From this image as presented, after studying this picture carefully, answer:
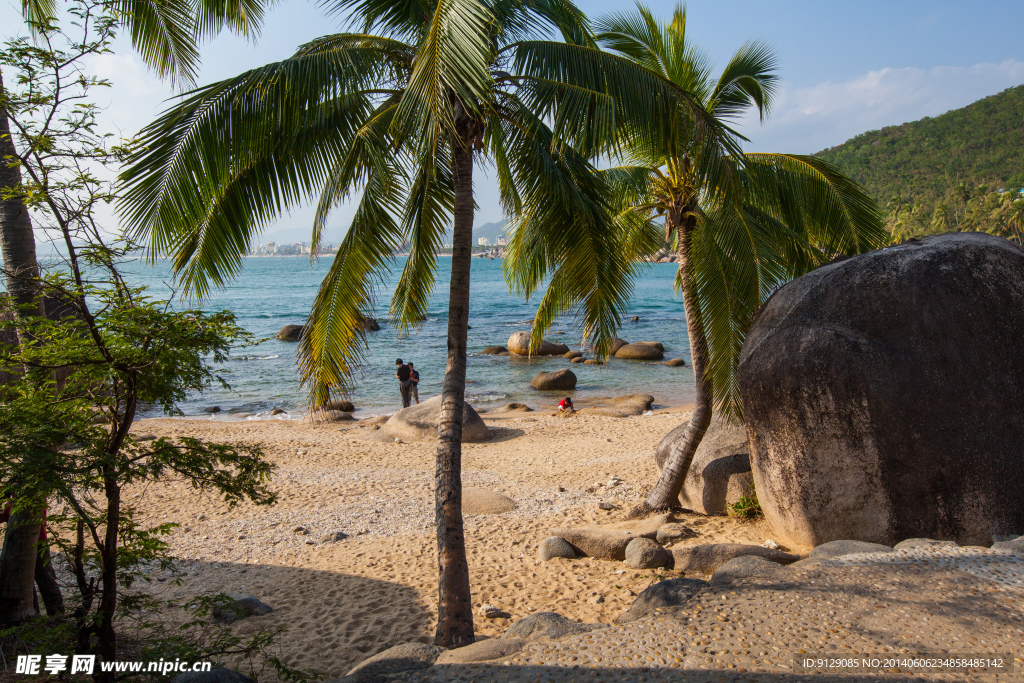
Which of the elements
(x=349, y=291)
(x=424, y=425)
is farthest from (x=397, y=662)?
(x=424, y=425)

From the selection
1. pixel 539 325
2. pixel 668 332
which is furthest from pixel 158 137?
pixel 668 332

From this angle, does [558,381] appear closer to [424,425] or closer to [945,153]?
[424,425]

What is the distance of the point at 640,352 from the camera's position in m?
29.2

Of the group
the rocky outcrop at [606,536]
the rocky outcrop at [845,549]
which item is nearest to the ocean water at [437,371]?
the rocky outcrop at [606,536]

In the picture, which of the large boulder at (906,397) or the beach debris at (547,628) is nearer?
the beach debris at (547,628)

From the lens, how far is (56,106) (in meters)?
4.06

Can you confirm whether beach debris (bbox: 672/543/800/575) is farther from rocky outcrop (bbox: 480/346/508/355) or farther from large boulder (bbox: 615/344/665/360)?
rocky outcrop (bbox: 480/346/508/355)

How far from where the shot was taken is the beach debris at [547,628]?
443 cm

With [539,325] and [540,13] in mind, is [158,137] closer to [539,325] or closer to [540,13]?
[540,13]

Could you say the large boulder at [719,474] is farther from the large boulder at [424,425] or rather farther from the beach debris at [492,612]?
the large boulder at [424,425]

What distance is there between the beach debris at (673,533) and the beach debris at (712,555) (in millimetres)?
730

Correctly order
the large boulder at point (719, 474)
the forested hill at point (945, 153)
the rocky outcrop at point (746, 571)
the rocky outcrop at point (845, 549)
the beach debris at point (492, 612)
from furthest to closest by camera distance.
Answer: the forested hill at point (945, 153), the large boulder at point (719, 474), the beach debris at point (492, 612), the rocky outcrop at point (845, 549), the rocky outcrop at point (746, 571)

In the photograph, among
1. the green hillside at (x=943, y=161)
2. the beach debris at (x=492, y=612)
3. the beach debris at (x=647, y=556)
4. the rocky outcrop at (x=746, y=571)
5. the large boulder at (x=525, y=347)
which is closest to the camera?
the rocky outcrop at (x=746, y=571)

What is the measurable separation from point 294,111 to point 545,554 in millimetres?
5827
